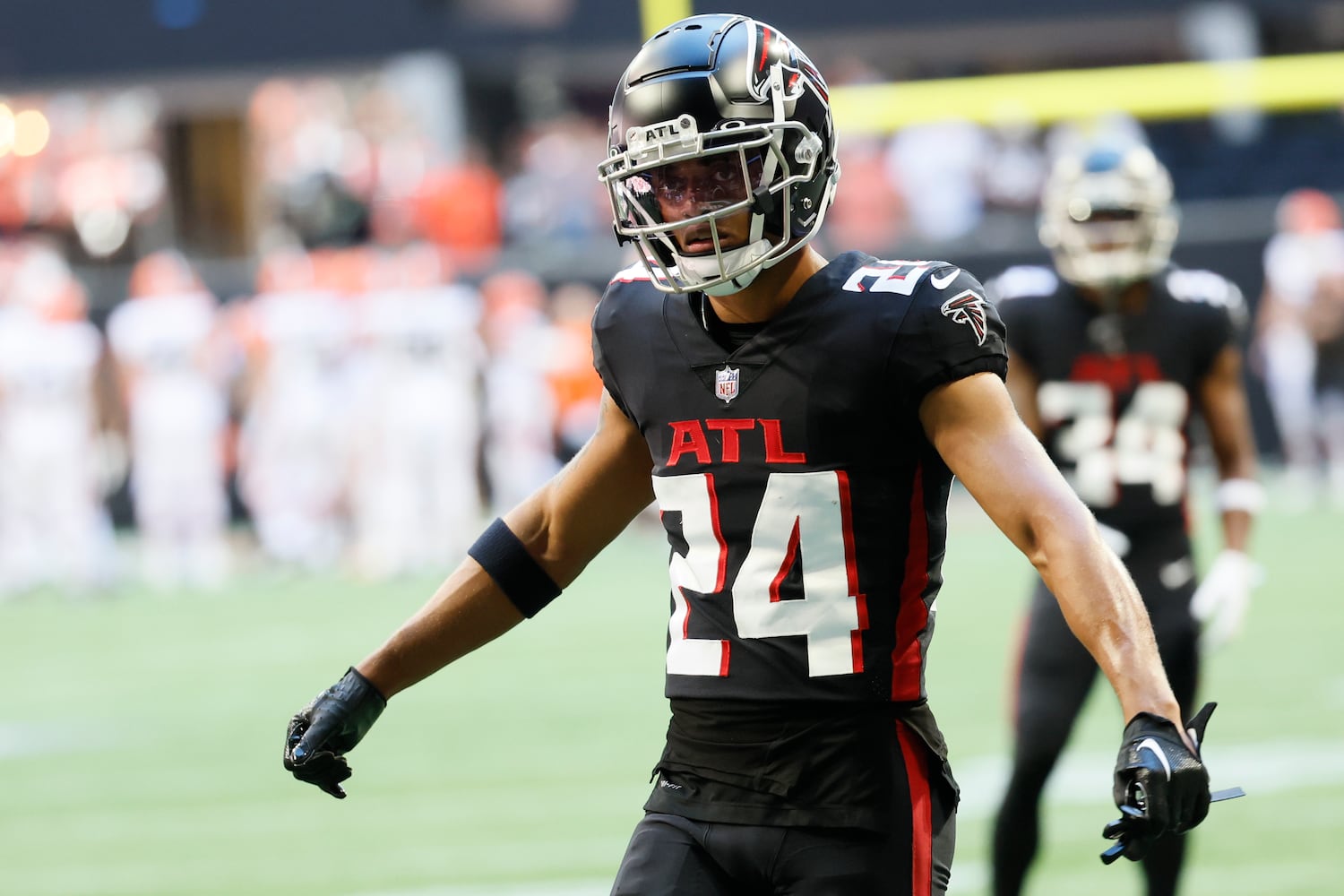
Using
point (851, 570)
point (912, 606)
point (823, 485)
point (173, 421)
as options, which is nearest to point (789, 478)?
point (823, 485)

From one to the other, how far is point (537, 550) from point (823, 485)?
1.98 feet

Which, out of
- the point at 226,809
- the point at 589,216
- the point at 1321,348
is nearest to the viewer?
the point at 226,809

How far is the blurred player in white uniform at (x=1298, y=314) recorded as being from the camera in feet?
49.2

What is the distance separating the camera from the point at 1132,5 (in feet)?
38.0

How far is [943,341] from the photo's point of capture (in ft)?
8.78

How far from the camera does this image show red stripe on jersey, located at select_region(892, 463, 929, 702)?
2787 millimetres

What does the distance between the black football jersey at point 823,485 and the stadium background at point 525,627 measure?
264 centimetres

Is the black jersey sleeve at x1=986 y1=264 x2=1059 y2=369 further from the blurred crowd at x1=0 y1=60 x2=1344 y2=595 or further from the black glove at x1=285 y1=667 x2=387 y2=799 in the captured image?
the blurred crowd at x1=0 y1=60 x2=1344 y2=595

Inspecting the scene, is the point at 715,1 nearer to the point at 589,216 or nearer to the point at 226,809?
the point at 589,216

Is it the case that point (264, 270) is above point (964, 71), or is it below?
below

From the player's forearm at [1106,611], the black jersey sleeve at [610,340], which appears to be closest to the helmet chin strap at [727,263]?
the black jersey sleeve at [610,340]

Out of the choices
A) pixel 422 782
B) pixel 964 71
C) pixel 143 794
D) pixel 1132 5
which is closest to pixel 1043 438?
pixel 422 782

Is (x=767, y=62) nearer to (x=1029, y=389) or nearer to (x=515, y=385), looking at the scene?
(x=1029, y=389)

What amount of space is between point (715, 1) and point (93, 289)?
5.86 m
